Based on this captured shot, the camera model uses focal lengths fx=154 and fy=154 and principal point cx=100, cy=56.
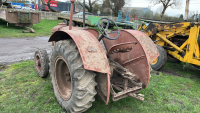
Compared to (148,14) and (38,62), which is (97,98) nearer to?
(38,62)

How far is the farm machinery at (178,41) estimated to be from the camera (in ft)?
14.6

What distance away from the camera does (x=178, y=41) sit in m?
5.95

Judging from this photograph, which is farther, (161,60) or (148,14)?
(148,14)

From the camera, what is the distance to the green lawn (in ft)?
9.20

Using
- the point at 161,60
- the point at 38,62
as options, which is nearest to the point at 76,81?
the point at 38,62

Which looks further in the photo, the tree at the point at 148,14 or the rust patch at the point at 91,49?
the tree at the point at 148,14

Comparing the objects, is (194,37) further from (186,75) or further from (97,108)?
(97,108)

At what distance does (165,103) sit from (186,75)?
7.78 feet

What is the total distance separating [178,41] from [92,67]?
501cm

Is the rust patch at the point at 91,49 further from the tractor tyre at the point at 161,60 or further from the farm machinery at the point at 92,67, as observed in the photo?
the tractor tyre at the point at 161,60

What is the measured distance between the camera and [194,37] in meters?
4.43

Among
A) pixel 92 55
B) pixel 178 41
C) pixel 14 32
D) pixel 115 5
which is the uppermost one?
pixel 115 5

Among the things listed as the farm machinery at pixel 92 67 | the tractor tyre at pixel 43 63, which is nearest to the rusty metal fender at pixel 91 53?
the farm machinery at pixel 92 67

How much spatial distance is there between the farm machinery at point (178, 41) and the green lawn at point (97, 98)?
64 centimetres
